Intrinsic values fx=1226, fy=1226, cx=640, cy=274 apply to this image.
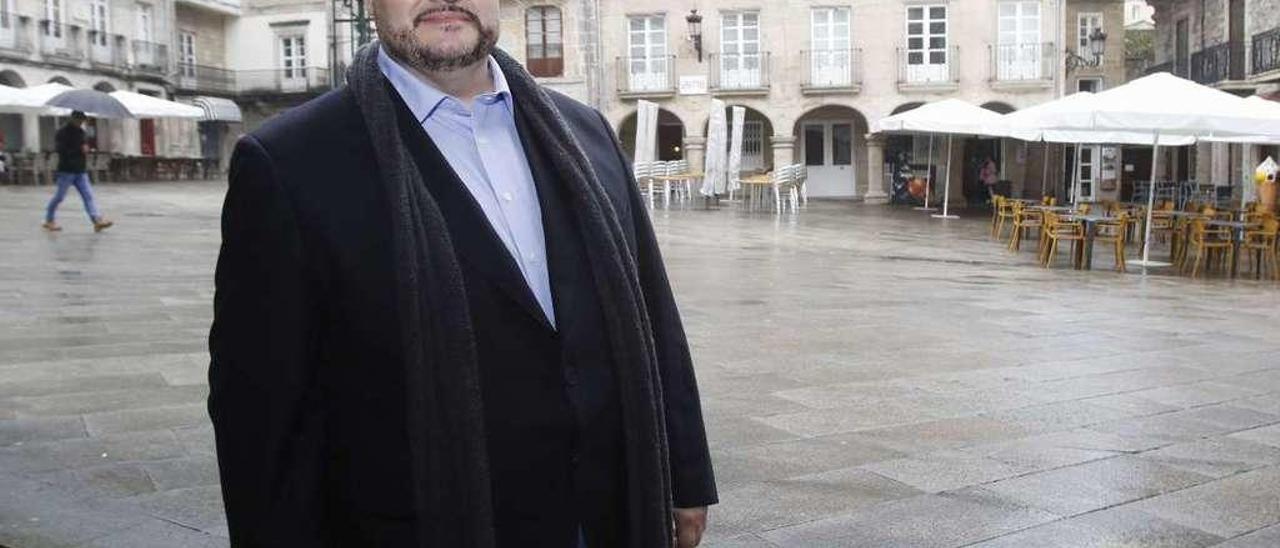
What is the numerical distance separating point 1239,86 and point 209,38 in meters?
30.7

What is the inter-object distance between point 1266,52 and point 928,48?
7835mm

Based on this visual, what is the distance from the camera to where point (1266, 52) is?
984 inches

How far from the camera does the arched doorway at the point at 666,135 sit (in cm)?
3328

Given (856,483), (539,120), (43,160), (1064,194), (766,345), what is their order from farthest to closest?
(1064,194) → (43,160) → (766,345) → (856,483) → (539,120)

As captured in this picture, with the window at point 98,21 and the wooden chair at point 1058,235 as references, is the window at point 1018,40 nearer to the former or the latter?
the wooden chair at point 1058,235

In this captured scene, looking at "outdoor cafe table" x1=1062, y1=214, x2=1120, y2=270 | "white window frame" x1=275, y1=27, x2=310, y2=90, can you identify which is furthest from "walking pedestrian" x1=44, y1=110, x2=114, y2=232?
"white window frame" x1=275, y1=27, x2=310, y2=90

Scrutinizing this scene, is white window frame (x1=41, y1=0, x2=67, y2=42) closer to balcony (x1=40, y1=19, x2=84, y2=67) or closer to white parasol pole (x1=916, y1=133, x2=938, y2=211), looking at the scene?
balcony (x1=40, y1=19, x2=84, y2=67)

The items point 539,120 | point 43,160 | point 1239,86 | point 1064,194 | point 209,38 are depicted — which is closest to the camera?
point 539,120

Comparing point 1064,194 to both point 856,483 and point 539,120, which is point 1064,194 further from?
point 539,120

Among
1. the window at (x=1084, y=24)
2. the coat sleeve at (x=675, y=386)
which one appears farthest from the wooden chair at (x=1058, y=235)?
the window at (x=1084, y=24)

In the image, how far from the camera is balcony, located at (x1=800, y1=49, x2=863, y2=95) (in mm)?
30484

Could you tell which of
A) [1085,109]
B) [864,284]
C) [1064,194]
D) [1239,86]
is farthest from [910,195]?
[864,284]

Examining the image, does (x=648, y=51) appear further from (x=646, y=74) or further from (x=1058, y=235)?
(x=1058, y=235)

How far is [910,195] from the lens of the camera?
2970 cm
